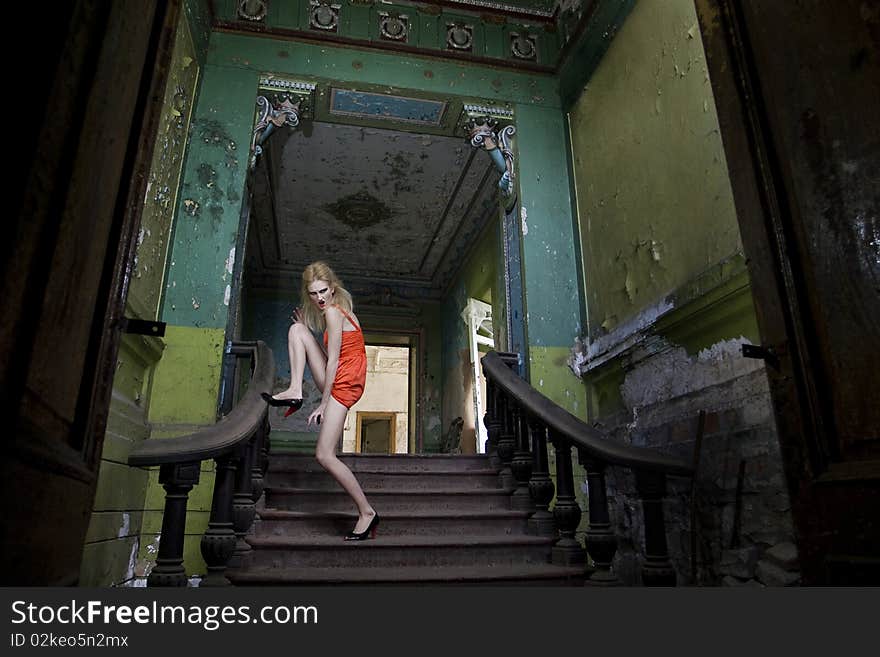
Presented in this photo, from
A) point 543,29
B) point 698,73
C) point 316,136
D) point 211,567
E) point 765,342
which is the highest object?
point 543,29

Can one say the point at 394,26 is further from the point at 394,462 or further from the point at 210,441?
the point at 210,441

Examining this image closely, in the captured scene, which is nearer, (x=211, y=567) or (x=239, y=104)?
(x=211, y=567)

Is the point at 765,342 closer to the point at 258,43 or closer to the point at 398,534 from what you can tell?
the point at 398,534

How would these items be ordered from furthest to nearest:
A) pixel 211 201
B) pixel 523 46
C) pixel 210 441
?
pixel 523 46
pixel 211 201
pixel 210 441

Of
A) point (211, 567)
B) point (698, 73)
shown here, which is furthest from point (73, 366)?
point (698, 73)

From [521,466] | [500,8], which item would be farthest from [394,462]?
[500,8]

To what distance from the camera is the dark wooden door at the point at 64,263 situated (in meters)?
0.84

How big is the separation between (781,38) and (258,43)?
177 inches

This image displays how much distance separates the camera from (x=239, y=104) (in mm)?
4676

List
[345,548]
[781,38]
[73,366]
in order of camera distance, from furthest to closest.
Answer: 1. [345,548]
2. [781,38]
3. [73,366]

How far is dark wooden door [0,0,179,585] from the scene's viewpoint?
84 centimetres

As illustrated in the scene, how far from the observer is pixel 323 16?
508cm

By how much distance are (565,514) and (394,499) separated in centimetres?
116

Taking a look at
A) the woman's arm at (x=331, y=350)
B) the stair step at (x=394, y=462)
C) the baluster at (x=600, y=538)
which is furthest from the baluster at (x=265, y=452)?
the baluster at (x=600, y=538)
